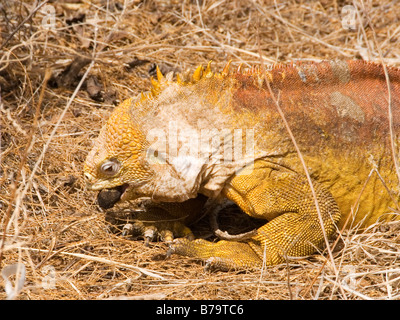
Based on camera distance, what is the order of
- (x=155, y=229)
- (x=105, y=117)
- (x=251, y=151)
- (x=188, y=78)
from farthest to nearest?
(x=105, y=117) < (x=155, y=229) < (x=188, y=78) < (x=251, y=151)

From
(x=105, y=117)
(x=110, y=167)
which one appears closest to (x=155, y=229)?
(x=110, y=167)

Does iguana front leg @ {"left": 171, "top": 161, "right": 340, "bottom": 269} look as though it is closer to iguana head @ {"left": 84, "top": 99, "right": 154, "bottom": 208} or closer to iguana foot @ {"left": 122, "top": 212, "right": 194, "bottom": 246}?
iguana foot @ {"left": 122, "top": 212, "right": 194, "bottom": 246}

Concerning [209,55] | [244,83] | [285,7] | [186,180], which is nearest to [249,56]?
[209,55]

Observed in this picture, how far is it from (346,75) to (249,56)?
8.21 feet

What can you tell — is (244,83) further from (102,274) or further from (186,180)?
(102,274)

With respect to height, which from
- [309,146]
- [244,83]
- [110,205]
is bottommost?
[110,205]

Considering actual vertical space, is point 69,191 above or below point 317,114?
below

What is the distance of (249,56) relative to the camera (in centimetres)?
699

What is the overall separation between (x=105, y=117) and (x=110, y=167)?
175cm

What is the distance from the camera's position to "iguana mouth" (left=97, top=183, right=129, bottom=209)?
451 centimetres

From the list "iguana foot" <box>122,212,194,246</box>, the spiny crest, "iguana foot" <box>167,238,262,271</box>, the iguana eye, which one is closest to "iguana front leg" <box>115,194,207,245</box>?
"iguana foot" <box>122,212,194,246</box>

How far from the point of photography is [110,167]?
4352 millimetres

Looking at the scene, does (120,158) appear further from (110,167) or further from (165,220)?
(165,220)

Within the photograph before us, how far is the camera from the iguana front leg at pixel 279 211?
4.30 meters
